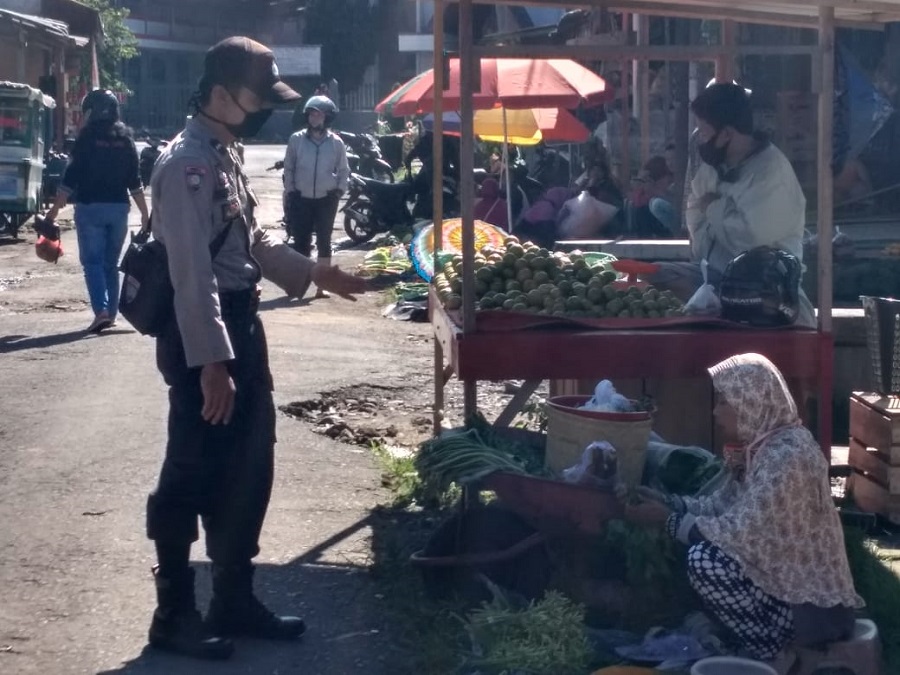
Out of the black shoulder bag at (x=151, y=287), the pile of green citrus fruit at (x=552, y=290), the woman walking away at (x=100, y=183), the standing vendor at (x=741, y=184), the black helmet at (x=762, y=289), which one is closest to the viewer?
the black shoulder bag at (x=151, y=287)

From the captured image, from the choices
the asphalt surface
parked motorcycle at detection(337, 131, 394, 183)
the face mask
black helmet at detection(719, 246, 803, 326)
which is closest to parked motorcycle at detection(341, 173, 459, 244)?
parked motorcycle at detection(337, 131, 394, 183)

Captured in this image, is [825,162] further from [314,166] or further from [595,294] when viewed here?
[314,166]

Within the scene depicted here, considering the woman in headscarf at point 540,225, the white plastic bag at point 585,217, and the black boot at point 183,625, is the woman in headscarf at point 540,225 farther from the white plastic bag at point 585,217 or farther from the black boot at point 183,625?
the black boot at point 183,625

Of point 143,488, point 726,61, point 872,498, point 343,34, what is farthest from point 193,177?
point 343,34

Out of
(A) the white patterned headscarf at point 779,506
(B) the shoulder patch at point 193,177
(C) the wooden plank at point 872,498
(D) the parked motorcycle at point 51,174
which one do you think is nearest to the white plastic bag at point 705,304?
(C) the wooden plank at point 872,498

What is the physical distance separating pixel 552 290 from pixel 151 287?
185cm

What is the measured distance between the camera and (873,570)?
16.1 ft

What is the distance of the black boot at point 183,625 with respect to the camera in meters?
4.27

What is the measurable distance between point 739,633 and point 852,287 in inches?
216

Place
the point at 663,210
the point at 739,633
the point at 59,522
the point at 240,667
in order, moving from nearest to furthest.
Answer: the point at 739,633 → the point at 240,667 → the point at 59,522 → the point at 663,210

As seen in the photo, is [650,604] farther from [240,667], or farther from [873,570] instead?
[240,667]

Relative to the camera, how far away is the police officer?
3.99m

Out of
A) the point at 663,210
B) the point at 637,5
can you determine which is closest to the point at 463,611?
the point at 637,5

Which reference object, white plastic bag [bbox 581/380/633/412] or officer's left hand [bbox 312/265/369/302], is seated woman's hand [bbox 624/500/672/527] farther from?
officer's left hand [bbox 312/265/369/302]
